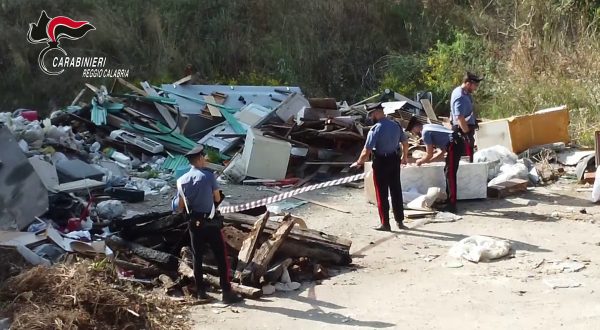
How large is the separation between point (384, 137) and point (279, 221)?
180 cm

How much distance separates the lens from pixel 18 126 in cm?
1437

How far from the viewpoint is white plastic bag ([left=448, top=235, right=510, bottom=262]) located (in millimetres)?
8922

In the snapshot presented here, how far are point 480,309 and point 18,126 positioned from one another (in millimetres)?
10224

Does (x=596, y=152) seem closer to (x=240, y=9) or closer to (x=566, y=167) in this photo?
(x=566, y=167)

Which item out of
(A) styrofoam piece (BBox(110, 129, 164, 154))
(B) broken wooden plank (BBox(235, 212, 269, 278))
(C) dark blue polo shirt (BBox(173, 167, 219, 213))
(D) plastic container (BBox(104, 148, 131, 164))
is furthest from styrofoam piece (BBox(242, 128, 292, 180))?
(C) dark blue polo shirt (BBox(173, 167, 219, 213))

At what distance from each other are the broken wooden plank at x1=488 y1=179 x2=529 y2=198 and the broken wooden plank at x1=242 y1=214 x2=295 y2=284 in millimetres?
4540

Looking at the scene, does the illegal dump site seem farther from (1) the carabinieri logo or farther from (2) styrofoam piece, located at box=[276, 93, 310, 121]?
(1) the carabinieri logo

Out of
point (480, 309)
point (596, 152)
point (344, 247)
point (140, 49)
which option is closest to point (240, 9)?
point (140, 49)

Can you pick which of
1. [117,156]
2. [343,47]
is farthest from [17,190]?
[343,47]

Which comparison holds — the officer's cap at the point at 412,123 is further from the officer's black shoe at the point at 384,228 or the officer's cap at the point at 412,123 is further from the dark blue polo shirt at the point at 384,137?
the dark blue polo shirt at the point at 384,137

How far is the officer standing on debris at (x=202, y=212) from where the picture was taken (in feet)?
25.7

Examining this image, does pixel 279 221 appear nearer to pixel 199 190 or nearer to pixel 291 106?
pixel 199 190

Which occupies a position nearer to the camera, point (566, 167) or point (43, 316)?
point (43, 316)

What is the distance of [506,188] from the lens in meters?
12.1
